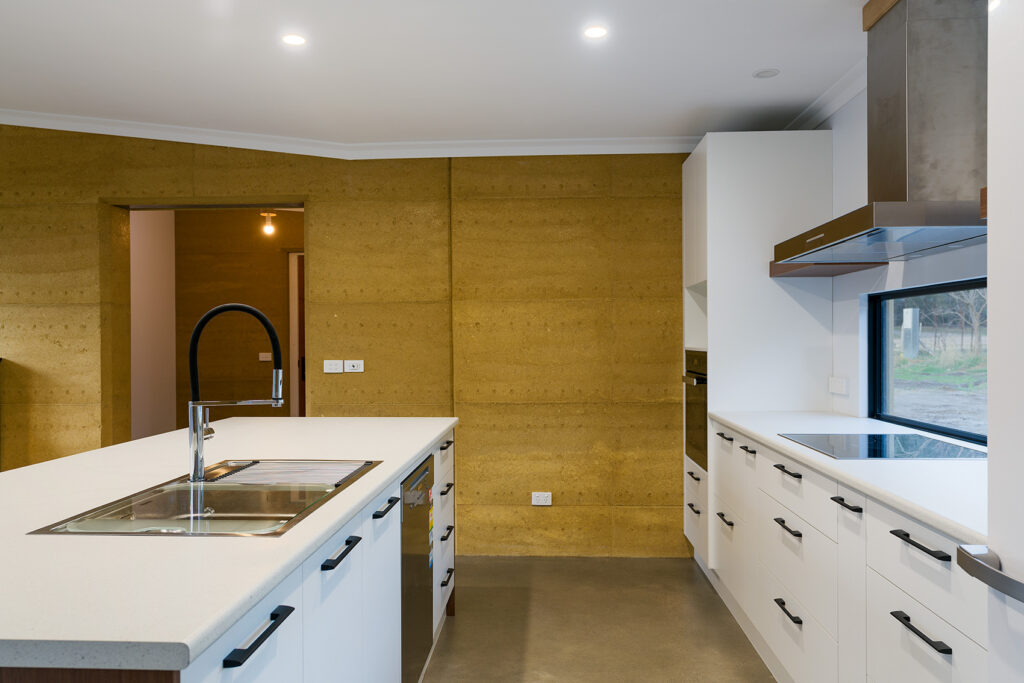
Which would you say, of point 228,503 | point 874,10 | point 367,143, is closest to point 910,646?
point 228,503

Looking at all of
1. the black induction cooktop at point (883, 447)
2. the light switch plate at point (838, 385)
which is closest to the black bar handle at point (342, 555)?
the black induction cooktop at point (883, 447)

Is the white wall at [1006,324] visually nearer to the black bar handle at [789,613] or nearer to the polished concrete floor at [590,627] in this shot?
the black bar handle at [789,613]

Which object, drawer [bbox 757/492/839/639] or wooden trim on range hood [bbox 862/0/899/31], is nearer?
drawer [bbox 757/492/839/639]

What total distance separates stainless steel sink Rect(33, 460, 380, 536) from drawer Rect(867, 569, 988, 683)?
4.65 ft

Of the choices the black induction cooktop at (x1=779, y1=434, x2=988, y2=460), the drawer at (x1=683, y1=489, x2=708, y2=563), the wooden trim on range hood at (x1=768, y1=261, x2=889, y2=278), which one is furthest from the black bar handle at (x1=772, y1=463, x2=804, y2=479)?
the drawer at (x1=683, y1=489, x2=708, y2=563)

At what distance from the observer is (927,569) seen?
153 cm

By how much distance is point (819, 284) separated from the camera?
137 inches

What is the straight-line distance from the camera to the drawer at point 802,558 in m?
2.05

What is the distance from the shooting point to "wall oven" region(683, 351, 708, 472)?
11.8 ft

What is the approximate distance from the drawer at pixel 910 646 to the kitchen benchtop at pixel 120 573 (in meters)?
1.34

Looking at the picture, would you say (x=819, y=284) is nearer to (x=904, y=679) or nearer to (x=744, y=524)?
Result: (x=744, y=524)

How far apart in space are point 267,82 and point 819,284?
298cm

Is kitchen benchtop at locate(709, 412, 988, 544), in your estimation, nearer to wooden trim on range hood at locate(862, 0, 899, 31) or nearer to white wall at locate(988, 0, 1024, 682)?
white wall at locate(988, 0, 1024, 682)

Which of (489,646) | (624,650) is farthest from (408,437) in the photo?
(624,650)
